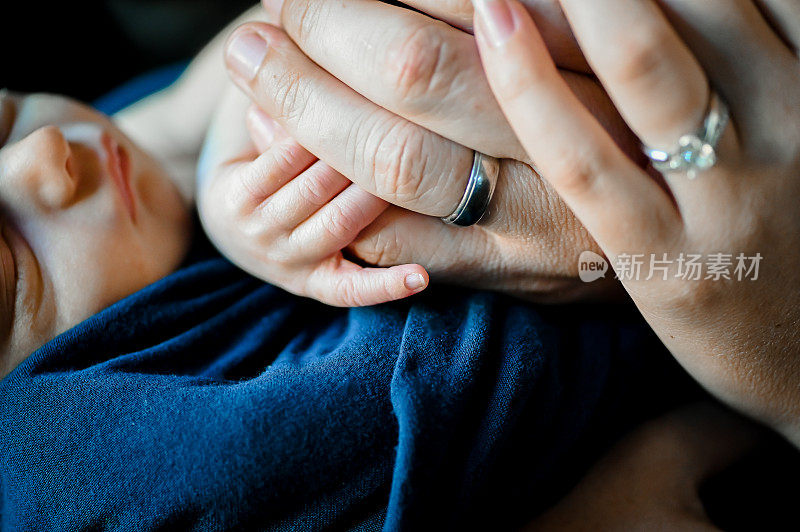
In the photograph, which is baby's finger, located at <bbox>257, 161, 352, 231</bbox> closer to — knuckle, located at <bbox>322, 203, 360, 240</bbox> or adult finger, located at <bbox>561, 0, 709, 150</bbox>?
knuckle, located at <bbox>322, 203, 360, 240</bbox>

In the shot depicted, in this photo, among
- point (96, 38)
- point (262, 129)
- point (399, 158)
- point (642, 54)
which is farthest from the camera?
point (96, 38)

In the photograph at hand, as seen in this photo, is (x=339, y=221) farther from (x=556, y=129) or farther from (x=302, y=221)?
(x=556, y=129)

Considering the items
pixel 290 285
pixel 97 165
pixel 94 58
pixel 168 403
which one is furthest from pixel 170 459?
pixel 94 58

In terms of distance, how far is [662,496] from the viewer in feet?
2.24

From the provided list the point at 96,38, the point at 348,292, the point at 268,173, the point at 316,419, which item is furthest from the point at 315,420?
the point at 96,38

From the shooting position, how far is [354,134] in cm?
56

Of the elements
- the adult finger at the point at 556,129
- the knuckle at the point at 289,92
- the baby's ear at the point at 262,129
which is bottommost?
the baby's ear at the point at 262,129

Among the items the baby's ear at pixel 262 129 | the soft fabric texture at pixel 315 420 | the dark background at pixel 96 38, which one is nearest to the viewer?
the soft fabric texture at pixel 315 420

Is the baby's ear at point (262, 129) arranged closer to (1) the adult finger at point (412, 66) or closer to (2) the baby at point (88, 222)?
(2) the baby at point (88, 222)

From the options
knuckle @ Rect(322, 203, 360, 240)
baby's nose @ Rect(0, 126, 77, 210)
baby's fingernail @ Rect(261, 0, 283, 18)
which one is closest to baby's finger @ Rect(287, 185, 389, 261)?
knuckle @ Rect(322, 203, 360, 240)

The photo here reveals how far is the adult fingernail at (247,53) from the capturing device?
60 centimetres

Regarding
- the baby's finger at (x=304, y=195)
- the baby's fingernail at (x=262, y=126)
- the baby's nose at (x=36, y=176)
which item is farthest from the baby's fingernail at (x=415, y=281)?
the baby's nose at (x=36, y=176)

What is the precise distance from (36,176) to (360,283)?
41cm

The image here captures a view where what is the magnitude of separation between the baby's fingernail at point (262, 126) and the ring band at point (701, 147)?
1.34ft
